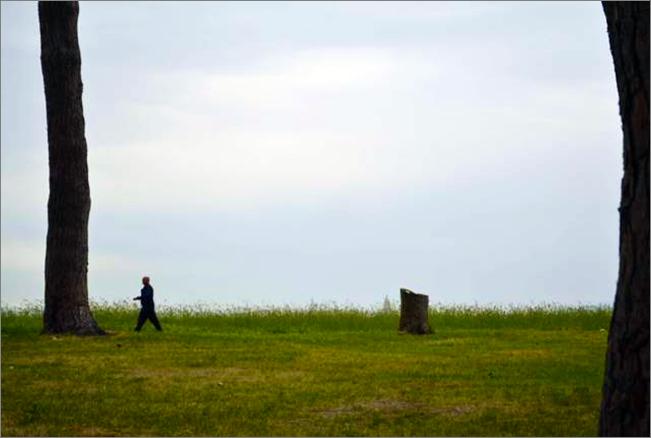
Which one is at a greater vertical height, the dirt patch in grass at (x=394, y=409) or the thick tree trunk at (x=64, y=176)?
the thick tree trunk at (x=64, y=176)

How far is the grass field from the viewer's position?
50.0 feet

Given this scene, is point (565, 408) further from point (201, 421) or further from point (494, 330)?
point (494, 330)

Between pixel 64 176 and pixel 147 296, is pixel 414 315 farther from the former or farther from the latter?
pixel 64 176

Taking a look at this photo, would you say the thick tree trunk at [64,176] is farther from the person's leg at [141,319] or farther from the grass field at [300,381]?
the person's leg at [141,319]

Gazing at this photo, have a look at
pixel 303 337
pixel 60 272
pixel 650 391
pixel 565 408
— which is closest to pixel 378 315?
pixel 303 337

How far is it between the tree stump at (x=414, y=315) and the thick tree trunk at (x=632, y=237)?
642 inches

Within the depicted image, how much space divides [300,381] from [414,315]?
380 inches

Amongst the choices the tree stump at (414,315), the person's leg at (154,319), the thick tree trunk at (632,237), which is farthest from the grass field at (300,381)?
the thick tree trunk at (632,237)

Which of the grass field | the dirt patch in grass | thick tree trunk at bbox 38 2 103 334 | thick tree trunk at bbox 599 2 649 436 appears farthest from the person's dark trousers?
thick tree trunk at bbox 599 2 649 436

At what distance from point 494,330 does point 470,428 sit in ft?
47.5

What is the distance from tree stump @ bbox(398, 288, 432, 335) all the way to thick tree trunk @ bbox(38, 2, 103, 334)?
7.63 meters

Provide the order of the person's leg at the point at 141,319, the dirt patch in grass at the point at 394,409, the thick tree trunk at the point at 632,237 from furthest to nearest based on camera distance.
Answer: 1. the person's leg at the point at 141,319
2. the dirt patch in grass at the point at 394,409
3. the thick tree trunk at the point at 632,237

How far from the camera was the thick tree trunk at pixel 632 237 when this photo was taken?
11.4 m

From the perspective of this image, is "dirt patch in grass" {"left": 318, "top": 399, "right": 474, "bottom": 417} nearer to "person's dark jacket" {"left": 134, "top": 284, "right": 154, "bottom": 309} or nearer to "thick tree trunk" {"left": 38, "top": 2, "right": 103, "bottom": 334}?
"thick tree trunk" {"left": 38, "top": 2, "right": 103, "bottom": 334}
